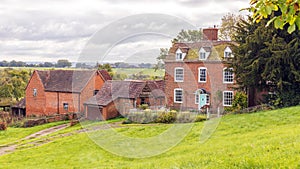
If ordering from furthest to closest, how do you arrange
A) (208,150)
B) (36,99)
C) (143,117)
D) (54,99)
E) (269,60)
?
(36,99) → (54,99) → (143,117) → (269,60) → (208,150)

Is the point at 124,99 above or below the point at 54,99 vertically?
above

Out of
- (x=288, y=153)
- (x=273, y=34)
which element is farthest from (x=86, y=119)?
(x=288, y=153)

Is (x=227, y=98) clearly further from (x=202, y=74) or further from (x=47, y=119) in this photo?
(x=47, y=119)

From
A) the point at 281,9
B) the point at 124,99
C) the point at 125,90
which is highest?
the point at 281,9

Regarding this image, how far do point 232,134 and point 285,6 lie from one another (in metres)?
12.8

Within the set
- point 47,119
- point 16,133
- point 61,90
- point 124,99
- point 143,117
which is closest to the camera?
point 143,117

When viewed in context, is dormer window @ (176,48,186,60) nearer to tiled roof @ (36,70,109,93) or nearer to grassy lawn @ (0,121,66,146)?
tiled roof @ (36,70,109,93)

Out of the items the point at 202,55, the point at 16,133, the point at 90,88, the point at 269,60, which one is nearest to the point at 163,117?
the point at 269,60

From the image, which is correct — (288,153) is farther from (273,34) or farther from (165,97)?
(165,97)

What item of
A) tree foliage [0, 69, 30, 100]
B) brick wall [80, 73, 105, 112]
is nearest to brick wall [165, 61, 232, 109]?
brick wall [80, 73, 105, 112]

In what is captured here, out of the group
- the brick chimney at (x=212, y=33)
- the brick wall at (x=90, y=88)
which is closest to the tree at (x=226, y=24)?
the brick chimney at (x=212, y=33)

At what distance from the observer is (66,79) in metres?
44.1

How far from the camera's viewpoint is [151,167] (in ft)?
33.2

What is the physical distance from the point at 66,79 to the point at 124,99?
1512 cm
